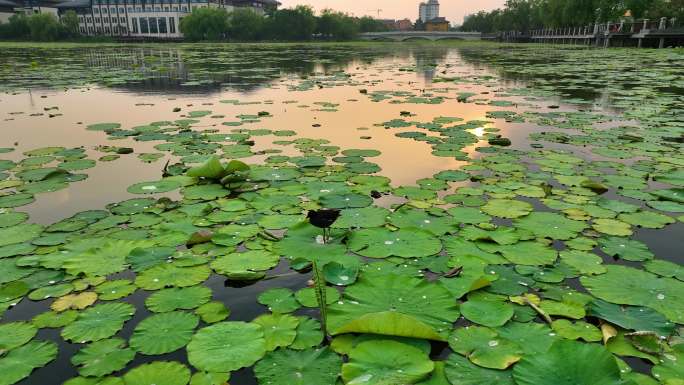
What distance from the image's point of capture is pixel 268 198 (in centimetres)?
322

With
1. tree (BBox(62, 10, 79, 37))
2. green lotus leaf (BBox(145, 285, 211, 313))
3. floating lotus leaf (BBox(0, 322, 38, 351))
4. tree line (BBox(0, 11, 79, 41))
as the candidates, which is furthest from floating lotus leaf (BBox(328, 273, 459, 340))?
tree (BBox(62, 10, 79, 37))

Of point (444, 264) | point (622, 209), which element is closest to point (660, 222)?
point (622, 209)

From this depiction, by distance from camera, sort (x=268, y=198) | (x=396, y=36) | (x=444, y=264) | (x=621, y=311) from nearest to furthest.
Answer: (x=621, y=311) < (x=444, y=264) < (x=268, y=198) < (x=396, y=36)

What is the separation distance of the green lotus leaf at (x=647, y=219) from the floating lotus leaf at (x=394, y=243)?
1389 millimetres

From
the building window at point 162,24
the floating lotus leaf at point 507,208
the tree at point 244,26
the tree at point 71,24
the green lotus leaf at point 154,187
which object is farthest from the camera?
the building window at point 162,24

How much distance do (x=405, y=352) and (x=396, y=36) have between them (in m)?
90.0

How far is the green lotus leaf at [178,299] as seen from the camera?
6.45 feet

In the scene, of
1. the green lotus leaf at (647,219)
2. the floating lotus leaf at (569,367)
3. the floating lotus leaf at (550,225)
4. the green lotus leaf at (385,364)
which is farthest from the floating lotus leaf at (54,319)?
the green lotus leaf at (647,219)

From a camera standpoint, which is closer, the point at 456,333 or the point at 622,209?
the point at 456,333

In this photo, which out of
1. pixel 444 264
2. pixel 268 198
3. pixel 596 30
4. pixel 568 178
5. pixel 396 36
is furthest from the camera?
pixel 396 36

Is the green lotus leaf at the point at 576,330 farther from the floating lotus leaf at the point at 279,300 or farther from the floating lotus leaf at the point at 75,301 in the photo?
the floating lotus leaf at the point at 75,301

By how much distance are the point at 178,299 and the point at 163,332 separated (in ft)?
0.83

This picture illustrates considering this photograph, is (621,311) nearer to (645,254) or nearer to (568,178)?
(645,254)

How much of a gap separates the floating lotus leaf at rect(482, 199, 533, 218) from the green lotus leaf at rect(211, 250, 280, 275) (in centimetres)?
154
